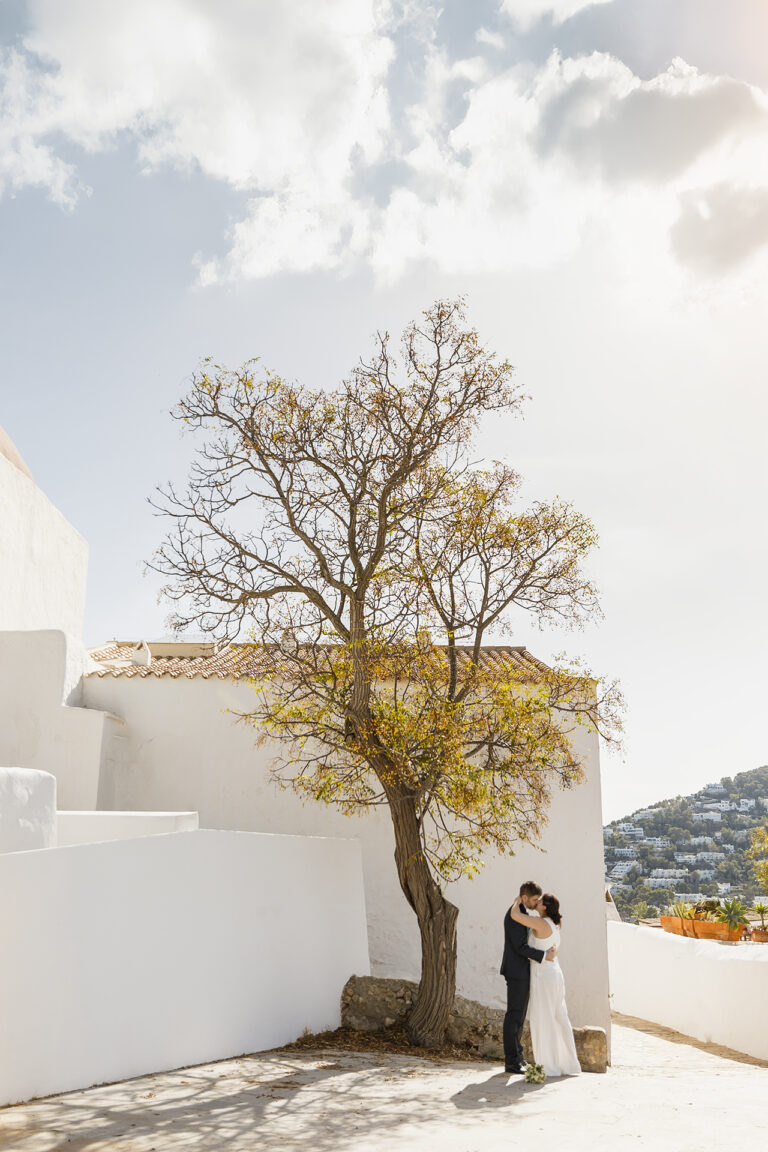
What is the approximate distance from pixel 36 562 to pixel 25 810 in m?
8.41

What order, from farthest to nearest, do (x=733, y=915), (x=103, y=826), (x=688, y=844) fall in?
(x=688, y=844)
(x=733, y=915)
(x=103, y=826)

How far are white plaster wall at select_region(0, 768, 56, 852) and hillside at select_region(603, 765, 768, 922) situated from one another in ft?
96.7

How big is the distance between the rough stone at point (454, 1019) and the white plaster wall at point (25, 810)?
445 centimetres

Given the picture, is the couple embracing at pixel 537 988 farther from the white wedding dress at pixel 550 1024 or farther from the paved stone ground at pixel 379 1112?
the paved stone ground at pixel 379 1112

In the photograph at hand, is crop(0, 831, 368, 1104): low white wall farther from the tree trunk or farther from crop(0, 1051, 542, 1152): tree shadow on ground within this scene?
the tree trunk

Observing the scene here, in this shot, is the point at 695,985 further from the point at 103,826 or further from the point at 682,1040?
the point at 103,826

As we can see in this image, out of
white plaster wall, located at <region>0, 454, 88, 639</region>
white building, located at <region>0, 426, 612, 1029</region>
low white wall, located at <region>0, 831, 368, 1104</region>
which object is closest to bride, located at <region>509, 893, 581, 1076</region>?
low white wall, located at <region>0, 831, 368, 1104</region>

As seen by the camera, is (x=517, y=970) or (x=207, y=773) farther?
(x=207, y=773)

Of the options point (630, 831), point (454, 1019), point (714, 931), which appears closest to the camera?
point (454, 1019)

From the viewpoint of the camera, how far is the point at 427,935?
33.9ft

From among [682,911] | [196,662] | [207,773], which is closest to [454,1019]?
[207,773]

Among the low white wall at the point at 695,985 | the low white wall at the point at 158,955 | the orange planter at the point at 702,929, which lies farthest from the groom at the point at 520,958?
the orange planter at the point at 702,929

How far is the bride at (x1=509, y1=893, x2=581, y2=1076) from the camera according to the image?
7.81 meters

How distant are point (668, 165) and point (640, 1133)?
378 inches
